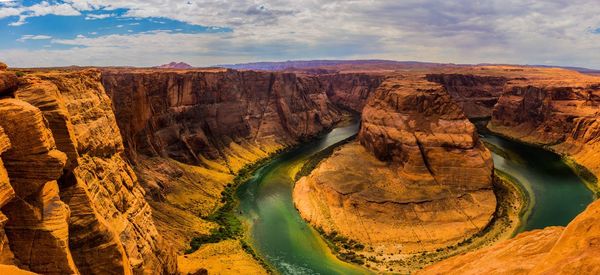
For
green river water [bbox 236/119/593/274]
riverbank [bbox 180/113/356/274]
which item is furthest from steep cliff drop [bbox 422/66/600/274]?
riverbank [bbox 180/113/356/274]

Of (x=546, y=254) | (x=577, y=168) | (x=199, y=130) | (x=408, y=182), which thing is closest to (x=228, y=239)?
(x=408, y=182)

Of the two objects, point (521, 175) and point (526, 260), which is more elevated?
point (526, 260)

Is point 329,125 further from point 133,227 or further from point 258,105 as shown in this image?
point 133,227

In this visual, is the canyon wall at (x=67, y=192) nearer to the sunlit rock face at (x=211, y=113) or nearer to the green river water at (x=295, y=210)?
the green river water at (x=295, y=210)

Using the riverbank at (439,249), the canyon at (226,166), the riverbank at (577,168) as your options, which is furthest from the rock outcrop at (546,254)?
the riverbank at (577,168)

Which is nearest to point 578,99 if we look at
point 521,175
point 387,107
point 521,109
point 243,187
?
point 521,109
